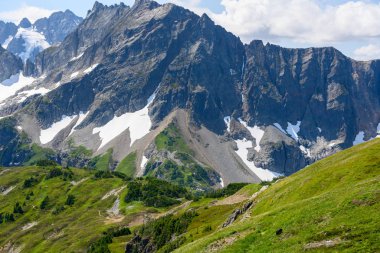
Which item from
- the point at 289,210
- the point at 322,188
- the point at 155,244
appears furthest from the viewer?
the point at 155,244

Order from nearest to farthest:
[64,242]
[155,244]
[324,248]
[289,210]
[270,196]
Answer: [324,248], [289,210], [270,196], [155,244], [64,242]

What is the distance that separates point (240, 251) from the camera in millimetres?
47844

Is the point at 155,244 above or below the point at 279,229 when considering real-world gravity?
below

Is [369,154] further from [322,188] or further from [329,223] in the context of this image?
[329,223]

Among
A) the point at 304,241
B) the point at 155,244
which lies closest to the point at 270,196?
the point at 304,241

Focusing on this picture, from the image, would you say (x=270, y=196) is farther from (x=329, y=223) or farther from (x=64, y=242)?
(x=64, y=242)

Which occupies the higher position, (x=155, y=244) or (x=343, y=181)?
(x=343, y=181)

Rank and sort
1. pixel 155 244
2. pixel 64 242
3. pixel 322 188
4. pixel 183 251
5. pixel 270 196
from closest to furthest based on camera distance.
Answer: pixel 183 251
pixel 322 188
pixel 270 196
pixel 155 244
pixel 64 242

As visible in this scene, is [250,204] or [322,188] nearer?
[322,188]

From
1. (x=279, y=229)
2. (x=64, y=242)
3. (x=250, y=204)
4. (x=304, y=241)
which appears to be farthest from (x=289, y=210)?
(x=64, y=242)

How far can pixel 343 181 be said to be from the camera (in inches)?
2516

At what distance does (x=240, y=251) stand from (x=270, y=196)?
32.6 metres

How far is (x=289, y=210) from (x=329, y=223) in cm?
1075

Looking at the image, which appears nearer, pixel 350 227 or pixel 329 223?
pixel 350 227
